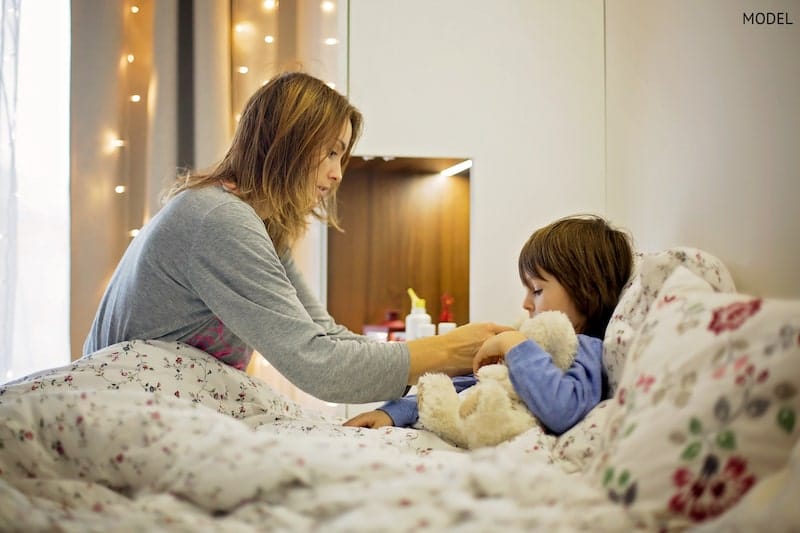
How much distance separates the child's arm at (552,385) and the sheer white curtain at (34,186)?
1698 mm

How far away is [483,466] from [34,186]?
83.5 inches

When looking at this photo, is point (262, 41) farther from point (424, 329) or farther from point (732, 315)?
point (732, 315)

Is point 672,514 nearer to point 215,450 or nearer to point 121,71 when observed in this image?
point 215,450

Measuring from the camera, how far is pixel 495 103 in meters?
2.41

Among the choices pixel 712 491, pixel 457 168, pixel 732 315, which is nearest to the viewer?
pixel 712 491

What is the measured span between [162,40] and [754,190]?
208 cm

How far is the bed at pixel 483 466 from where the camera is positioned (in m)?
0.72

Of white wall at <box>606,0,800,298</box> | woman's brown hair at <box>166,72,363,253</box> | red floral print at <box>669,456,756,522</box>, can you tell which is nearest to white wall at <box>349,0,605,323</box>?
white wall at <box>606,0,800,298</box>

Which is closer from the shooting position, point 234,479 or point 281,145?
point 234,479

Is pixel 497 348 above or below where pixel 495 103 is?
below

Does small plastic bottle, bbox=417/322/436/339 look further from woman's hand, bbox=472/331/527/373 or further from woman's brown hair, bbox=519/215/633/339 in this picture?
woman's hand, bbox=472/331/527/373

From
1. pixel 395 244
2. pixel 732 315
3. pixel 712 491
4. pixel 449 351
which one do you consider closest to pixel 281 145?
pixel 449 351

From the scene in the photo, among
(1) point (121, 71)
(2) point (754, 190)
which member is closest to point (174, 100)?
(1) point (121, 71)

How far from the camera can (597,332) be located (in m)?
1.52
